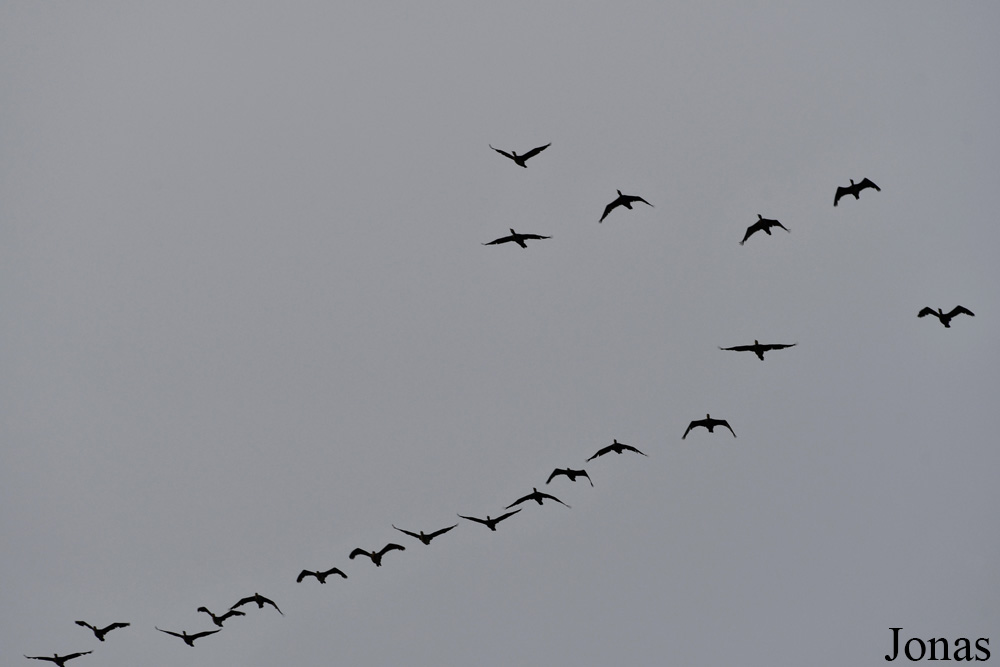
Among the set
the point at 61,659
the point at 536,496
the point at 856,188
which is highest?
the point at 856,188

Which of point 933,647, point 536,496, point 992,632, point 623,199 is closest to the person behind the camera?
point 623,199

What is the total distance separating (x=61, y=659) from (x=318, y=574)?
54.6 ft

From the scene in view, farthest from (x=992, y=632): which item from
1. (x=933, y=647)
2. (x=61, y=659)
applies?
(x=61, y=659)

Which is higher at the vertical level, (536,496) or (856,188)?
(856,188)

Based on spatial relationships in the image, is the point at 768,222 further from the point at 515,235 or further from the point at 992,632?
the point at 992,632

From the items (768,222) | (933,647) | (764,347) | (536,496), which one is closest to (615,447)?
(536,496)

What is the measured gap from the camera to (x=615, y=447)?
71250 millimetres

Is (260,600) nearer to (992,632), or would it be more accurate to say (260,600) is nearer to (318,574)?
(318,574)

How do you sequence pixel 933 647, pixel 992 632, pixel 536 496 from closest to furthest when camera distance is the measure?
pixel 536 496 → pixel 933 647 → pixel 992 632

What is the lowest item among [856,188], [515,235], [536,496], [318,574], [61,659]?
[61,659]

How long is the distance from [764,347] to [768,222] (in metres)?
8.11

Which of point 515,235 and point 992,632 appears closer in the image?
point 515,235

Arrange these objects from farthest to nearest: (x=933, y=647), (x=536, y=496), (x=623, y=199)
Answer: (x=933, y=647) < (x=536, y=496) < (x=623, y=199)

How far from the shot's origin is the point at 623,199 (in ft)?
223
